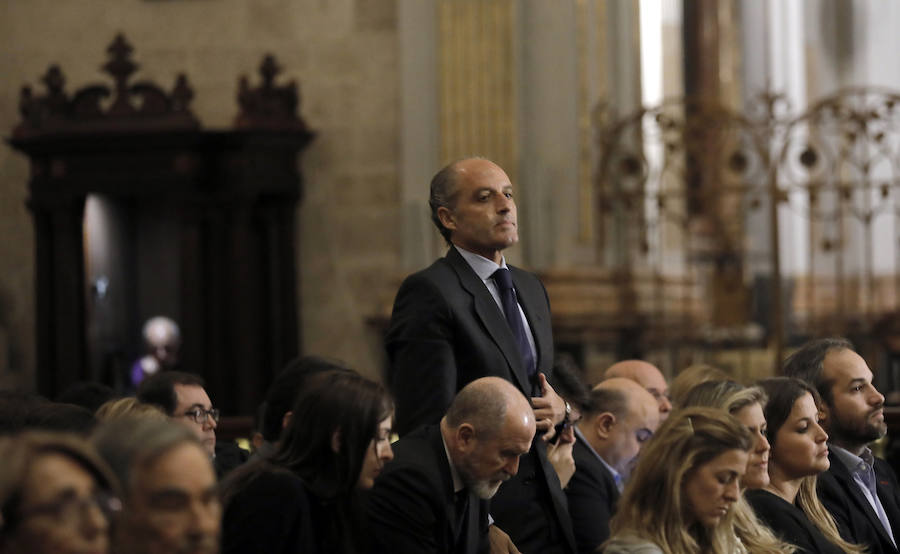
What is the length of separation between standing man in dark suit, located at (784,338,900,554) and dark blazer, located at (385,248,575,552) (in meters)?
1.23

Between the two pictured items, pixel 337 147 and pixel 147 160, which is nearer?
pixel 147 160

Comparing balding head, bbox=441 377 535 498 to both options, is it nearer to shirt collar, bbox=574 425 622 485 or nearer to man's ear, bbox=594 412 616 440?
shirt collar, bbox=574 425 622 485

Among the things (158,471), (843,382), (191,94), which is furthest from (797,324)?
(158,471)

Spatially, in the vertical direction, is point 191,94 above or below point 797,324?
above

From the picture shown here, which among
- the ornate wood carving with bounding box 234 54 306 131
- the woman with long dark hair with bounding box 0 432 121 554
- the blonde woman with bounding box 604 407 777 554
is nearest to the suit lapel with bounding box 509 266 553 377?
the blonde woman with bounding box 604 407 777 554

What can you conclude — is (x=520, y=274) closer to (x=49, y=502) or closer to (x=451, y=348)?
(x=451, y=348)

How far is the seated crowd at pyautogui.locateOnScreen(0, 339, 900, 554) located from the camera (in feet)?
9.05

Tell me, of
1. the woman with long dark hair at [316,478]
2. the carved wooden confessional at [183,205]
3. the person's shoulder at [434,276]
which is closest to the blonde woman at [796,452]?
the person's shoulder at [434,276]

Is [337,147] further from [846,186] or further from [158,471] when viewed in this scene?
[158,471]

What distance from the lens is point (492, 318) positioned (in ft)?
15.3

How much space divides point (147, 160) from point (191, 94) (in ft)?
1.80

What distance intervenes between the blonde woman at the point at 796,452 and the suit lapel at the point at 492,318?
2.93ft

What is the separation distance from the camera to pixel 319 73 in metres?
11.9

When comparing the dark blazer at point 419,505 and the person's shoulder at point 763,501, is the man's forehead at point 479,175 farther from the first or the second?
the person's shoulder at point 763,501
